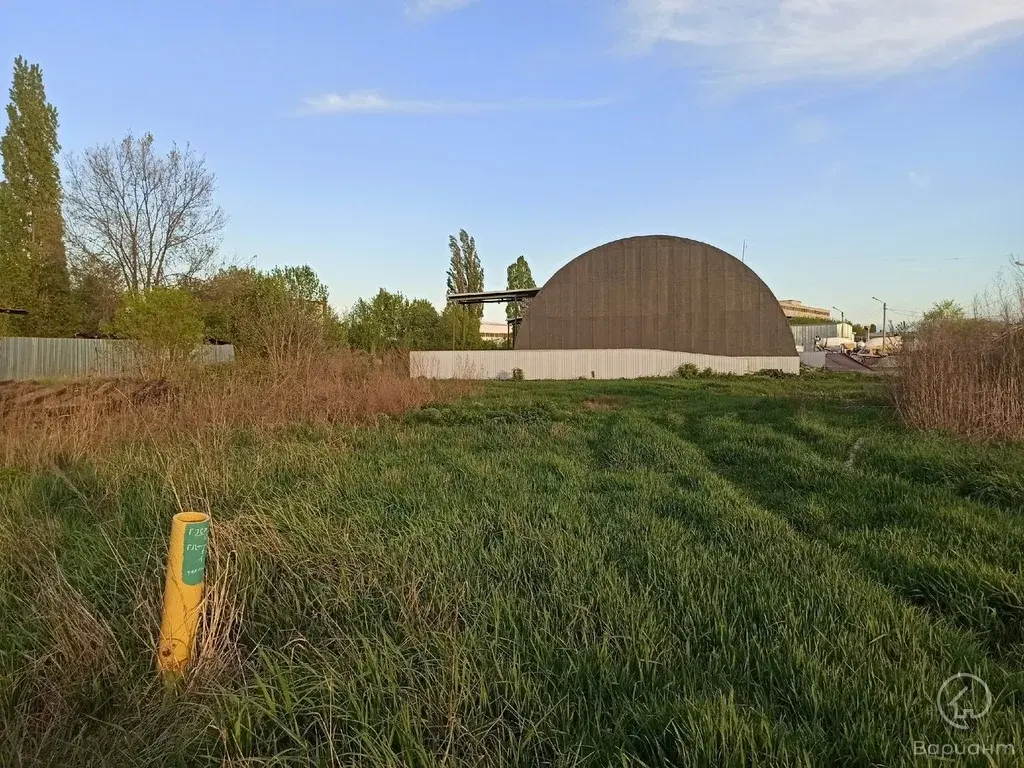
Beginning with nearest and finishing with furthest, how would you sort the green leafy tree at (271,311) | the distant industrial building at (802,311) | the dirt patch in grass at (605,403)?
1. the green leafy tree at (271,311)
2. the dirt patch in grass at (605,403)
3. the distant industrial building at (802,311)

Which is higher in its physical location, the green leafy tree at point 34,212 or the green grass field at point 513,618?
the green leafy tree at point 34,212

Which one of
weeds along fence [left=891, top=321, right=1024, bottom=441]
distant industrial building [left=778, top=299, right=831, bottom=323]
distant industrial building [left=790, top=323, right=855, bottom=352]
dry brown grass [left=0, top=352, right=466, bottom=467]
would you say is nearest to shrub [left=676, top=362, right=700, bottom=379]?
weeds along fence [left=891, top=321, right=1024, bottom=441]

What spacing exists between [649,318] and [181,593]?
36.0 m

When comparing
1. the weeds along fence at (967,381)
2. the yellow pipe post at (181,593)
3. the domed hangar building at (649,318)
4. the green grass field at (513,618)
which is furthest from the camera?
the domed hangar building at (649,318)

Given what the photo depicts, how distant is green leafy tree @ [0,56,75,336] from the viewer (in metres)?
32.4

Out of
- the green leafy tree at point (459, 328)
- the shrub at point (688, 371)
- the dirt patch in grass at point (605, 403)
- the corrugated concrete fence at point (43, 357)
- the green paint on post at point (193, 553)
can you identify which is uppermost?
the green leafy tree at point (459, 328)

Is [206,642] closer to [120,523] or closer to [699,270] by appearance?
[120,523]

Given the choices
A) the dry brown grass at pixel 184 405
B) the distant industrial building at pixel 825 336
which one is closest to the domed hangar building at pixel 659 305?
the dry brown grass at pixel 184 405

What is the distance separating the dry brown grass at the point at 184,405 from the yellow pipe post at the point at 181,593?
5.69 m

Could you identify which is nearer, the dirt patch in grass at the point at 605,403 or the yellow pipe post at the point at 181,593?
the yellow pipe post at the point at 181,593

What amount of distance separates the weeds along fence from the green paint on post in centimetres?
989

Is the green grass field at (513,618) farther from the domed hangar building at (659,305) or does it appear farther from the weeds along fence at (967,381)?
→ the domed hangar building at (659,305)

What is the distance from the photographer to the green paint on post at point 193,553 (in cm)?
280

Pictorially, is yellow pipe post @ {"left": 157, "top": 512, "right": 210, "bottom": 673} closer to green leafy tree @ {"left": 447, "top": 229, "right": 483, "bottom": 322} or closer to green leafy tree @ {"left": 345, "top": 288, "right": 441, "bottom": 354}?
green leafy tree @ {"left": 345, "top": 288, "right": 441, "bottom": 354}
